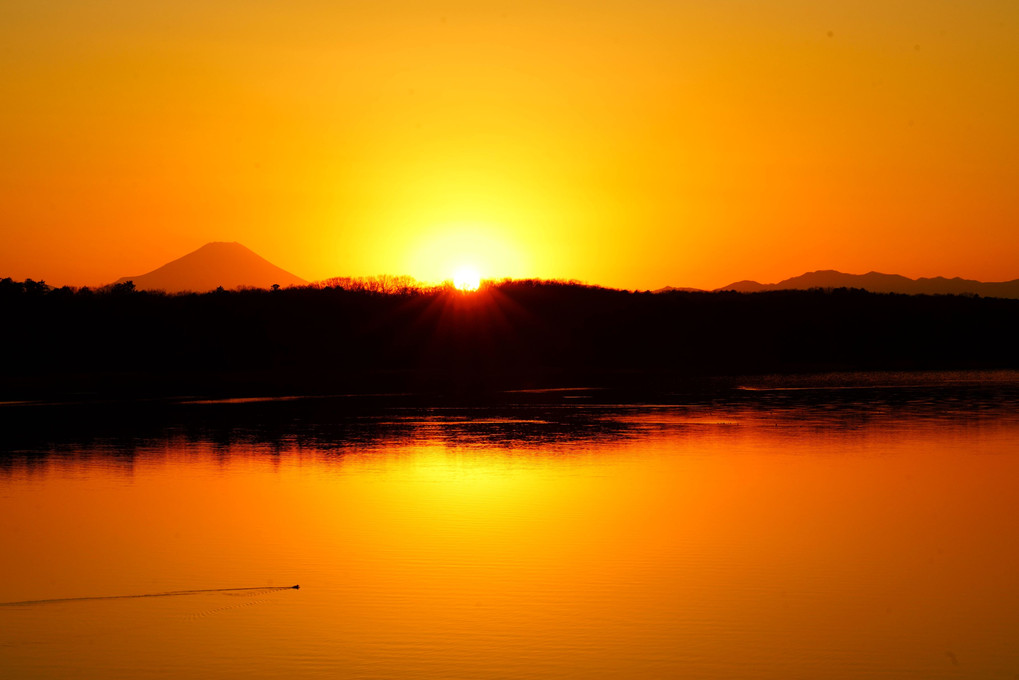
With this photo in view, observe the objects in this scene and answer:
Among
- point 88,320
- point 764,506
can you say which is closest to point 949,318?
point 88,320

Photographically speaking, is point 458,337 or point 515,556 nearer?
point 515,556

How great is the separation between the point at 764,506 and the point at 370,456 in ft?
29.6

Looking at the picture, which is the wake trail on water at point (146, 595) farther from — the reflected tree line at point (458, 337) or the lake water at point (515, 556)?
the reflected tree line at point (458, 337)

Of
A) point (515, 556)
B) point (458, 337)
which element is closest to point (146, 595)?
point (515, 556)

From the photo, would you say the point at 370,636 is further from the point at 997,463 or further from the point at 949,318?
the point at 949,318

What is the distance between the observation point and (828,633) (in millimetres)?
9484

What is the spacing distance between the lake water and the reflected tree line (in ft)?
83.7

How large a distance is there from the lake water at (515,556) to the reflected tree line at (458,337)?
25523mm

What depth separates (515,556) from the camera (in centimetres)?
1257

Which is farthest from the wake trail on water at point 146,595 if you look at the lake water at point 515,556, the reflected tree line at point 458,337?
the reflected tree line at point 458,337

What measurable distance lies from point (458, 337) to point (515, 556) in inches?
2432

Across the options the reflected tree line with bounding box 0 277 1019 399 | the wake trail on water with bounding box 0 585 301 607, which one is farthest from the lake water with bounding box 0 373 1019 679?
the reflected tree line with bounding box 0 277 1019 399

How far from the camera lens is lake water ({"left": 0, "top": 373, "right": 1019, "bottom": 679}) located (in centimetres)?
905

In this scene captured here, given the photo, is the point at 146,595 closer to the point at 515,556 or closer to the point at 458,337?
the point at 515,556
